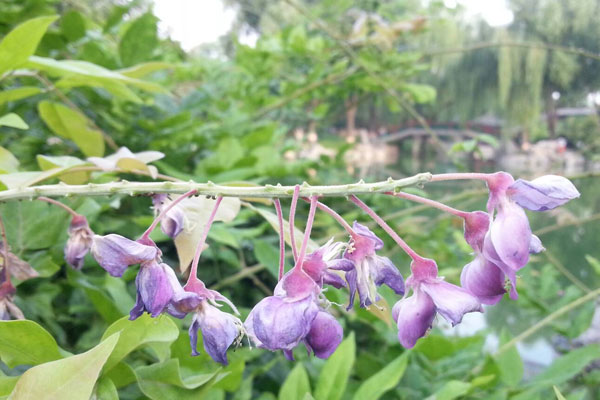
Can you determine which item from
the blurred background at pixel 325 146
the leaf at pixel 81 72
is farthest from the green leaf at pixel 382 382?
the leaf at pixel 81 72

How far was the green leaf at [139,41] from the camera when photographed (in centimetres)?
50

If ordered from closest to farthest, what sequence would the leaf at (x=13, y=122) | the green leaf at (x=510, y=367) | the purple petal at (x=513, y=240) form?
the purple petal at (x=513, y=240), the leaf at (x=13, y=122), the green leaf at (x=510, y=367)

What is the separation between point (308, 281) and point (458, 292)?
53mm

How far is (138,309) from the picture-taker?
18 cm

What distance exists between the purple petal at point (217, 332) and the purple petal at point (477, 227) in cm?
9

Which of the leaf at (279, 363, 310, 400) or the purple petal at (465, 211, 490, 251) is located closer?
the purple petal at (465, 211, 490, 251)

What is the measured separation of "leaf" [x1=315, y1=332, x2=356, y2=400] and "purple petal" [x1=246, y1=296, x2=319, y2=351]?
17cm

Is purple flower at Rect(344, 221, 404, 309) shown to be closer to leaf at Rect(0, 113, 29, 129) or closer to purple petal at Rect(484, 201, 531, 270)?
purple petal at Rect(484, 201, 531, 270)

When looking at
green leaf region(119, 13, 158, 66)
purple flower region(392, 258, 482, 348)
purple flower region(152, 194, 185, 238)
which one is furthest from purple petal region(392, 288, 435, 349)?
green leaf region(119, 13, 158, 66)

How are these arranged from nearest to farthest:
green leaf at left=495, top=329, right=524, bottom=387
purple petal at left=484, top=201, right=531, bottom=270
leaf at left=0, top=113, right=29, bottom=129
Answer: purple petal at left=484, top=201, right=531, bottom=270 < leaf at left=0, top=113, right=29, bottom=129 < green leaf at left=495, top=329, right=524, bottom=387

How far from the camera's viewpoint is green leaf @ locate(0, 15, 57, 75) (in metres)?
0.27

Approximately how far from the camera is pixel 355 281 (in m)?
0.19

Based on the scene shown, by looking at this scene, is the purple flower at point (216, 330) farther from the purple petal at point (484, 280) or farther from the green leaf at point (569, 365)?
the green leaf at point (569, 365)

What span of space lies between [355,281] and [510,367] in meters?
0.29
